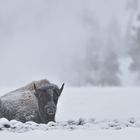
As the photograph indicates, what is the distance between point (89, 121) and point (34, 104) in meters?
1.21

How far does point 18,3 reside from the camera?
8631 centimetres

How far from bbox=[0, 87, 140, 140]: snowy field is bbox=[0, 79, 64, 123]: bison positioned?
39 cm

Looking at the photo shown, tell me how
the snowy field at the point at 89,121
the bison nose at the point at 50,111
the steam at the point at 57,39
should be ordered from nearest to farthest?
the snowy field at the point at 89,121 → the bison nose at the point at 50,111 → the steam at the point at 57,39

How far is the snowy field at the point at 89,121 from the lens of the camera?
324 inches

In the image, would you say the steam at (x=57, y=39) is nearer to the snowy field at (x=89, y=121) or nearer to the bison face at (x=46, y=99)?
the snowy field at (x=89, y=121)

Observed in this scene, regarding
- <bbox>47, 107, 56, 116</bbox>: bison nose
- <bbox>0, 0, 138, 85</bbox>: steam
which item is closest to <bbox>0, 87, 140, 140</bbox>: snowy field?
<bbox>47, 107, 56, 116</bbox>: bison nose

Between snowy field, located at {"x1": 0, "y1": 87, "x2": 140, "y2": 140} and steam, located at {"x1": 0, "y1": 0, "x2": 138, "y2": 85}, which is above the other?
steam, located at {"x1": 0, "y1": 0, "x2": 138, "y2": 85}

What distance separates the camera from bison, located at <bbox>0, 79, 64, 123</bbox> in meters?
11.7

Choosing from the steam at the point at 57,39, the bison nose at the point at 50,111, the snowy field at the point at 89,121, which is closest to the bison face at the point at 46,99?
the bison nose at the point at 50,111

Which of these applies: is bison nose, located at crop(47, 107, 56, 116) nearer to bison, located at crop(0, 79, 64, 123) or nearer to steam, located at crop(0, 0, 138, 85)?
bison, located at crop(0, 79, 64, 123)

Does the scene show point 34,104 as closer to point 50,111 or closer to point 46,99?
point 46,99

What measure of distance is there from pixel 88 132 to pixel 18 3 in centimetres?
7888

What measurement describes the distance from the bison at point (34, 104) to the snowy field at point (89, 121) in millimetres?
387

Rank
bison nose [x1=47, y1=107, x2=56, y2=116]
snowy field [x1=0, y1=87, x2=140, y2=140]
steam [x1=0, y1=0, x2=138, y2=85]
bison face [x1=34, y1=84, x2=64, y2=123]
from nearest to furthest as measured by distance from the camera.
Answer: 1. snowy field [x1=0, y1=87, x2=140, y2=140]
2. bison nose [x1=47, y1=107, x2=56, y2=116]
3. bison face [x1=34, y1=84, x2=64, y2=123]
4. steam [x1=0, y1=0, x2=138, y2=85]
